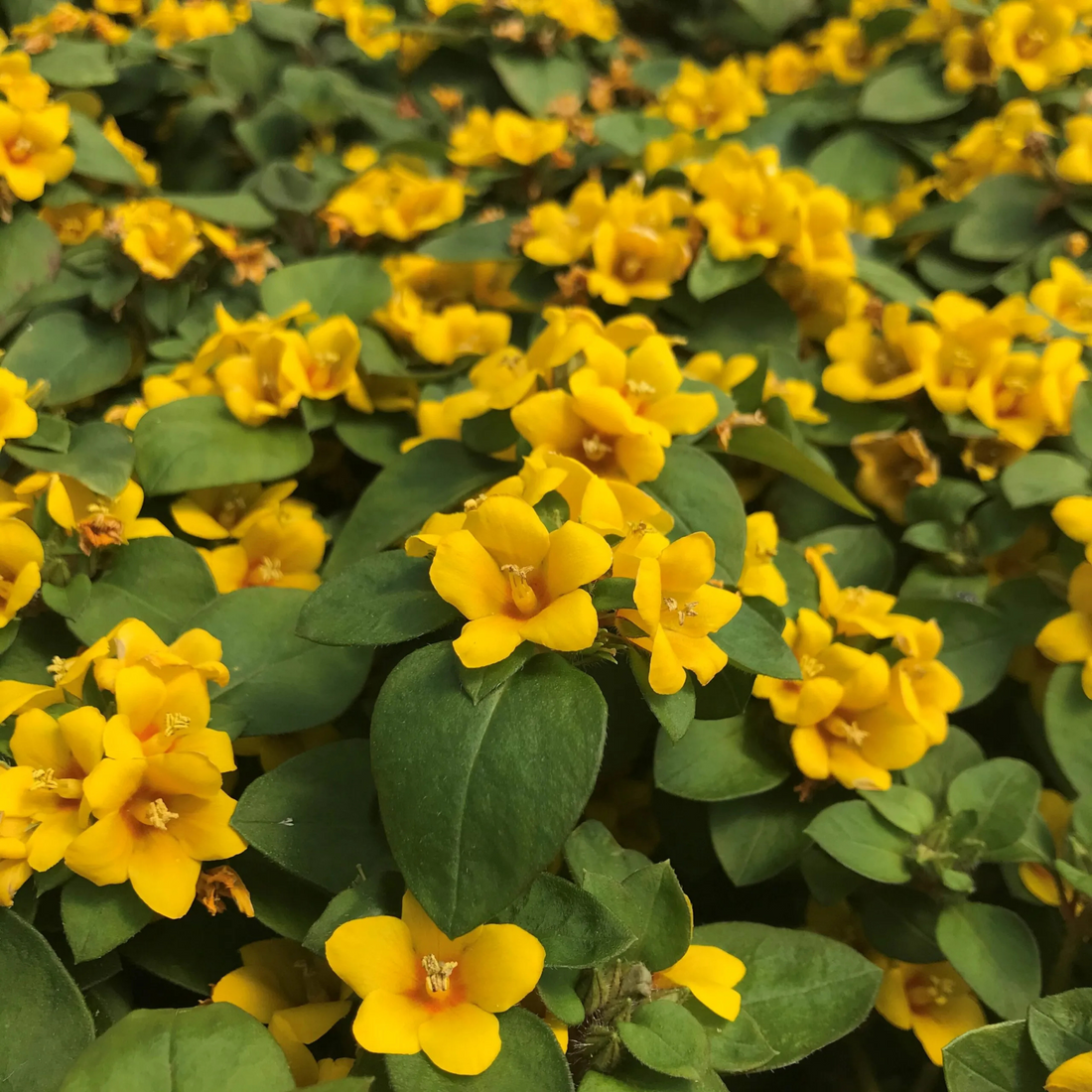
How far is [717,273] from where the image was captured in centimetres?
114

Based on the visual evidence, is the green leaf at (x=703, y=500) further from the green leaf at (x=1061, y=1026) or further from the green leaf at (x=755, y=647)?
the green leaf at (x=1061, y=1026)

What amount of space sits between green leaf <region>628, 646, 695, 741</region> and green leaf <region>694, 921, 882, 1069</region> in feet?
0.91

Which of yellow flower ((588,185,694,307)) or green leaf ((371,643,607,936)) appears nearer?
green leaf ((371,643,607,936))

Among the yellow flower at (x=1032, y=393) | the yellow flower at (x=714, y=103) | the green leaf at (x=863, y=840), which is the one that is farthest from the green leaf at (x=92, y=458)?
the yellow flower at (x=714, y=103)

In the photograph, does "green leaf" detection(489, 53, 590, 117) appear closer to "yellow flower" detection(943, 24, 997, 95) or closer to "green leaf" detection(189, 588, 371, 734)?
"yellow flower" detection(943, 24, 997, 95)

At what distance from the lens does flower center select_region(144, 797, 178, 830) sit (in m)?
0.65

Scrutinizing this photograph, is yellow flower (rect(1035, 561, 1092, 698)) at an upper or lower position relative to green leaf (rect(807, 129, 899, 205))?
lower

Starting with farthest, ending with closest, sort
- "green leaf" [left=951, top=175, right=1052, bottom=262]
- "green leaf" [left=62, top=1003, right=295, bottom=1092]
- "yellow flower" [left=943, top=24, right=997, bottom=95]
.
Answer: "yellow flower" [left=943, top=24, right=997, bottom=95] < "green leaf" [left=951, top=175, right=1052, bottom=262] < "green leaf" [left=62, top=1003, right=295, bottom=1092]

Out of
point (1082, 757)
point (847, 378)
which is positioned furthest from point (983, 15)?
point (1082, 757)

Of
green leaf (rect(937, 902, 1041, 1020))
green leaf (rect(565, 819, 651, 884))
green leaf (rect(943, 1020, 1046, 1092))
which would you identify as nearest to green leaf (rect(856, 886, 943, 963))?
green leaf (rect(937, 902, 1041, 1020))

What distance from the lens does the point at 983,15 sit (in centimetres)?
142

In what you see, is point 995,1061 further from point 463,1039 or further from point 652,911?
point 463,1039

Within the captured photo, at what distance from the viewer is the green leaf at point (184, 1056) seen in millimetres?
534

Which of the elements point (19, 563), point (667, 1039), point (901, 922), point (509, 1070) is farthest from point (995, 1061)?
point (19, 563)
